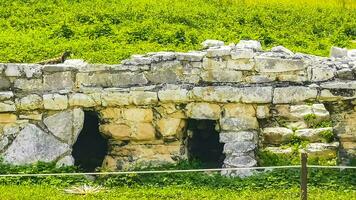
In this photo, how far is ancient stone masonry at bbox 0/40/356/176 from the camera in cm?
1191

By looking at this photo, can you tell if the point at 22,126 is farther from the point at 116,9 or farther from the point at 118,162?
the point at 116,9

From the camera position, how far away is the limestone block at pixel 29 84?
12.3 metres

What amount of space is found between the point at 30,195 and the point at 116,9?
841 cm

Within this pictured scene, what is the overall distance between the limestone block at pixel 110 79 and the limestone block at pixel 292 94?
219 centimetres

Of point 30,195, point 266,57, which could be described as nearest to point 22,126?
point 30,195

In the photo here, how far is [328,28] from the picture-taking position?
18.2 meters

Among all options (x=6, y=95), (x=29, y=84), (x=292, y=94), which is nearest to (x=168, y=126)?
(x=292, y=94)

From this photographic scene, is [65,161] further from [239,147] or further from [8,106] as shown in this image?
[239,147]

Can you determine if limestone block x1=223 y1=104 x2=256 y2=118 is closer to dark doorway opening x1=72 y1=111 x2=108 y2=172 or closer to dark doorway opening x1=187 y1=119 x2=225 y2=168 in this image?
dark doorway opening x1=187 y1=119 x2=225 y2=168

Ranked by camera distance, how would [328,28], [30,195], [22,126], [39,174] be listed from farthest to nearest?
1. [328,28]
2. [22,126]
3. [39,174]
4. [30,195]

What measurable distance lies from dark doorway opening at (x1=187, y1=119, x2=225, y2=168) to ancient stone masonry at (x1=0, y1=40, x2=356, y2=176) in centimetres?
42

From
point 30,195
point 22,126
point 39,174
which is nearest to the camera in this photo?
point 30,195

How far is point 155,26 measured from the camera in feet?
54.9

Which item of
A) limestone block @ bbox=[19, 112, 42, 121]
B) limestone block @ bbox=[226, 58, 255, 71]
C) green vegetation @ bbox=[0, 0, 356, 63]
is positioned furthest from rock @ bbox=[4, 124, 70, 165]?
limestone block @ bbox=[226, 58, 255, 71]
